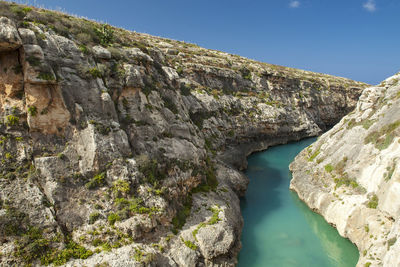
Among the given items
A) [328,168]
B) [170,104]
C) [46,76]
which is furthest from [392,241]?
[46,76]

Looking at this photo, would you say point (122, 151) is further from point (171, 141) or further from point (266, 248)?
point (266, 248)

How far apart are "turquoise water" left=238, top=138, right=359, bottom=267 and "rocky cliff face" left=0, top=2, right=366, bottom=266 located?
220 cm

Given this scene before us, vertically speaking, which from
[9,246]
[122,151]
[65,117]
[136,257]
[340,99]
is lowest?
[136,257]

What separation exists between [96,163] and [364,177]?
85.5 feet

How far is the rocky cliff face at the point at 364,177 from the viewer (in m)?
18.7

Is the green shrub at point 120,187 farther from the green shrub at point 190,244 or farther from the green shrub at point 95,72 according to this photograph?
the green shrub at point 95,72

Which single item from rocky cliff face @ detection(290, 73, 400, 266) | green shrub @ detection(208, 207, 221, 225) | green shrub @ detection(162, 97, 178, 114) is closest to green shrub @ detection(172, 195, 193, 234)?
green shrub @ detection(208, 207, 221, 225)

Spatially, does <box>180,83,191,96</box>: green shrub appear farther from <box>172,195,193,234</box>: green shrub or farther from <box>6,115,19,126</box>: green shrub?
<box>6,115,19,126</box>: green shrub

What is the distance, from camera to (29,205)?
16797 mm

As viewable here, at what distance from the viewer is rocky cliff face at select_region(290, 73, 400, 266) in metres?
18.7

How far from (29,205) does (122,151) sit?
7.95 m

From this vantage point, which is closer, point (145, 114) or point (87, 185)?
point (87, 185)

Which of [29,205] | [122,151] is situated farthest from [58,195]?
[122,151]

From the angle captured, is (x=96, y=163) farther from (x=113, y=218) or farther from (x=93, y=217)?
(x=113, y=218)
